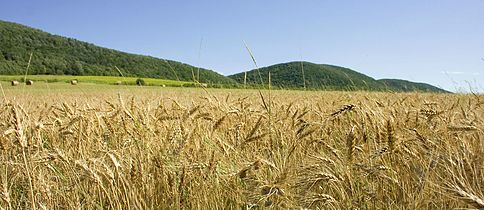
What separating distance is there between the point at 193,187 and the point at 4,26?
324ft

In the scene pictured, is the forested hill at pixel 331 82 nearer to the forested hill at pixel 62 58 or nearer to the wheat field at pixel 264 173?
the wheat field at pixel 264 173

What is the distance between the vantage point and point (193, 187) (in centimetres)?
152

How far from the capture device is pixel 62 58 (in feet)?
238

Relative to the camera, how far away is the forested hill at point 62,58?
6138 cm

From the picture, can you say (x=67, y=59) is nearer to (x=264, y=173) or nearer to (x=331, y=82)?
(x=331, y=82)

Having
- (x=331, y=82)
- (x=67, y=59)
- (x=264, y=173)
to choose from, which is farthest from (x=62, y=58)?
(x=264, y=173)

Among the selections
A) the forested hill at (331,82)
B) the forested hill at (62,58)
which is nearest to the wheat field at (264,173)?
the forested hill at (331,82)

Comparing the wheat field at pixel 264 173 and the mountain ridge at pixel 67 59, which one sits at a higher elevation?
the mountain ridge at pixel 67 59

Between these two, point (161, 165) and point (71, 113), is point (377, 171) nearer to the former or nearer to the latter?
point (161, 165)

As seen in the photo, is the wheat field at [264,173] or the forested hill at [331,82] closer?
the wheat field at [264,173]

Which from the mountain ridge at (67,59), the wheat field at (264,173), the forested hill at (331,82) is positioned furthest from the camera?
the mountain ridge at (67,59)

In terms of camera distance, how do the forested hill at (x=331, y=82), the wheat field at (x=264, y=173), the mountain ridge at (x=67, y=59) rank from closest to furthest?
the wheat field at (x=264, y=173), the forested hill at (x=331, y=82), the mountain ridge at (x=67, y=59)

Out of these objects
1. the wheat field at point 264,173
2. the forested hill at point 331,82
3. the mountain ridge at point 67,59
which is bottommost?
the wheat field at point 264,173

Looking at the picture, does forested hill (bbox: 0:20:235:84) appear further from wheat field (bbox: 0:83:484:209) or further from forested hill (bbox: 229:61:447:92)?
wheat field (bbox: 0:83:484:209)
